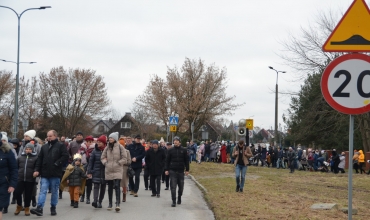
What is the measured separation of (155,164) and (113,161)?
3955 mm

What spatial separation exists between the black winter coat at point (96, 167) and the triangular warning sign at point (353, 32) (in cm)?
868

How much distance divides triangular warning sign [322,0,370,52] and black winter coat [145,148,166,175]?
458 inches

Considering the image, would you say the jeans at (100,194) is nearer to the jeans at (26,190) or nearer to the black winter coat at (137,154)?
the jeans at (26,190)

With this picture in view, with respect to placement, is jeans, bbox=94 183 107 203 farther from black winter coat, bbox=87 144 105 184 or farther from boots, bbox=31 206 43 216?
boots, bbox=31 206 43 216

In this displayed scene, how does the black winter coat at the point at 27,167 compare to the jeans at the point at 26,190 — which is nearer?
the black winter coat at the point at 27,167

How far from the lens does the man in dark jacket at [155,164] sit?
17114 millimetres

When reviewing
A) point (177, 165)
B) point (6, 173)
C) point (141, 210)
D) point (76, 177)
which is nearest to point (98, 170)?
point (76, 177)

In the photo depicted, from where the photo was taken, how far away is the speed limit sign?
582 cm

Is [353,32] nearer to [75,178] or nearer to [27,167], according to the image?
[27,167]

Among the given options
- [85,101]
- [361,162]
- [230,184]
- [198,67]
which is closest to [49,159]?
[230,184]

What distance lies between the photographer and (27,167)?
12.2 meters

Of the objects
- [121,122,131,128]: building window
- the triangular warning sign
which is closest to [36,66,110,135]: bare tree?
[121,122,131,128]: building window

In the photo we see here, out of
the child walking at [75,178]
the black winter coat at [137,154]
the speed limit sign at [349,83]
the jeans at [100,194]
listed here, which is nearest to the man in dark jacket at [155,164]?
the black winter coat at [137,154]

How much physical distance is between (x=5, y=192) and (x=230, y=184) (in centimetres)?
1272
